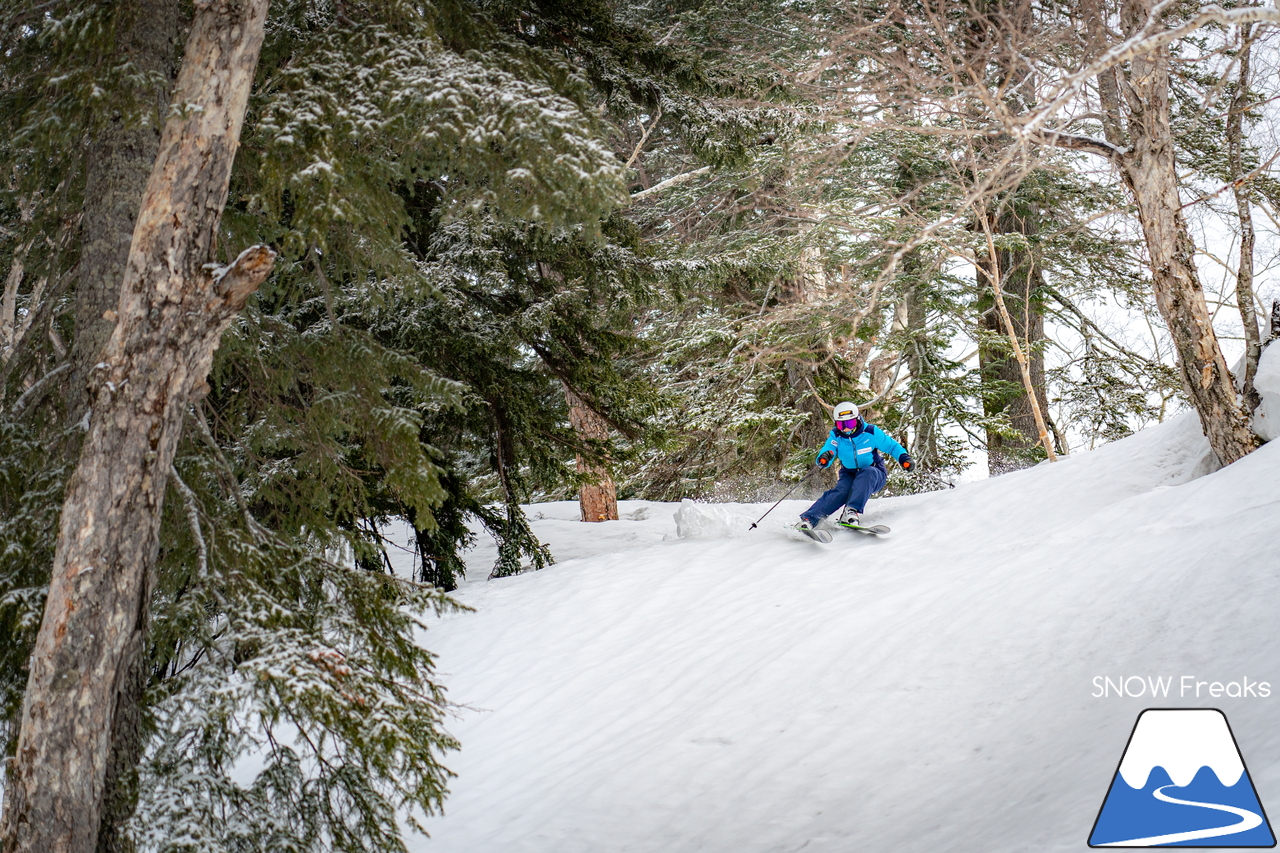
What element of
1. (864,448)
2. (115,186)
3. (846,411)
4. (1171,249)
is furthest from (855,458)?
(115,186)

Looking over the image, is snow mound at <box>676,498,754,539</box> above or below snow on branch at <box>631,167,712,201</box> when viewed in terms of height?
below

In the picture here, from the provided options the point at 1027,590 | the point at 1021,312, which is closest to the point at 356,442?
the point at 1027,590

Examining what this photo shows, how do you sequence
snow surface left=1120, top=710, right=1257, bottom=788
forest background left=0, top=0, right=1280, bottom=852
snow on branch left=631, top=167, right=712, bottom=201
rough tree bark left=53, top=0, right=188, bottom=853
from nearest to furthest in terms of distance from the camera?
snow surface left=1120, top=710, right=1257, bottom=788 → forest background left=0, top=0, right=1280, bottom=852 → rough tree bark left=53, top=0, right=188, bottom=853 → snow on branch left=631, top=167, right=712, bottom=201

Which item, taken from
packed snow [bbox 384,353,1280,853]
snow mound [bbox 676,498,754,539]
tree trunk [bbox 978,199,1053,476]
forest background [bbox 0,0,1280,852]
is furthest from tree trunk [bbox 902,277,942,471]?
snow mound [bbox 676,498,754,539]

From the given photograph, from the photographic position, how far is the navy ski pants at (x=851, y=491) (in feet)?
27.6

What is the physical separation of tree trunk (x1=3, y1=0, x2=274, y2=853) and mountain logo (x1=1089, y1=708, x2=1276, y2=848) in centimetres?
416

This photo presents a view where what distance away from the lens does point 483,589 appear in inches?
368

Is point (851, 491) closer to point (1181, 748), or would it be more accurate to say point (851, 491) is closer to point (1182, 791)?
point (1181, 748)

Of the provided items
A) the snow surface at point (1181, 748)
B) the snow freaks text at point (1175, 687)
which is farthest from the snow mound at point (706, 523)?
the snow surface at point (1181, 748)

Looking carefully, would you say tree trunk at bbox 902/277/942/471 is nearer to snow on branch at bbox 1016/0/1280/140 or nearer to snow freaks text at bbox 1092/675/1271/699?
snow freaks text at bbox 1092/675/1271/699

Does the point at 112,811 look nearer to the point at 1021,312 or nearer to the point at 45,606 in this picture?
the point at 45,606

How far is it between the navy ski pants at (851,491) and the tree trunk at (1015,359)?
12.2 ft

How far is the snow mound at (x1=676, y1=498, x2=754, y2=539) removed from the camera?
9.82 metres

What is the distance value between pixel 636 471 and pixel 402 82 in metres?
10.7
